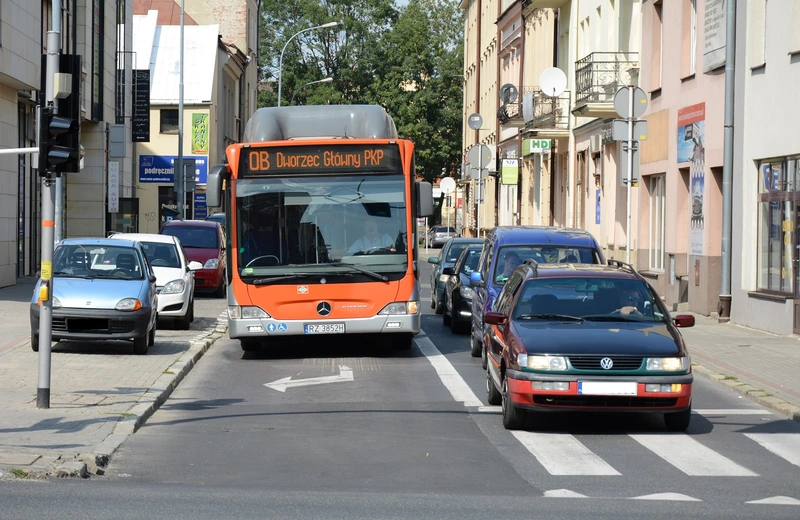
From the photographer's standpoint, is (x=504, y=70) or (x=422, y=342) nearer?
(x=422, y=342)

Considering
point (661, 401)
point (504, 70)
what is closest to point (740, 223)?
point (661, 401)

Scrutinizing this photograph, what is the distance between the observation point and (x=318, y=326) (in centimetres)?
1602

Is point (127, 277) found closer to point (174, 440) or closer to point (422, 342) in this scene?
point (422, 342)

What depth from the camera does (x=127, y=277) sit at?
55.2ft

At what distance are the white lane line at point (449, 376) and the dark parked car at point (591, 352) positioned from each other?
1.28m

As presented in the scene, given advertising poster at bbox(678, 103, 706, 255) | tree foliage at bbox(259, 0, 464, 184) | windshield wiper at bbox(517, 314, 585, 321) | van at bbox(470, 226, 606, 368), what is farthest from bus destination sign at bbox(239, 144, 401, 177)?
tree foliage at bbox(259, 0, 464, 184)

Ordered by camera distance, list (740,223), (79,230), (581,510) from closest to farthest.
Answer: (581,510) < (740,223) < (79,230)

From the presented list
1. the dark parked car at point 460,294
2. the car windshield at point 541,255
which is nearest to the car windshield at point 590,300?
the car windshield at point 541,255

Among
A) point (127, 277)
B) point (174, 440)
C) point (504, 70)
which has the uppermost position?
point (504, 70)

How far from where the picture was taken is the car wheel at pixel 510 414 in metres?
10.5

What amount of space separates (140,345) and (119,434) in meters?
6.23

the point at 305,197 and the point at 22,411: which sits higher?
the point at 305,197

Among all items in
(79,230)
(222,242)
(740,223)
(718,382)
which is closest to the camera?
(718,382)

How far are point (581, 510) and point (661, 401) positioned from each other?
318cm
